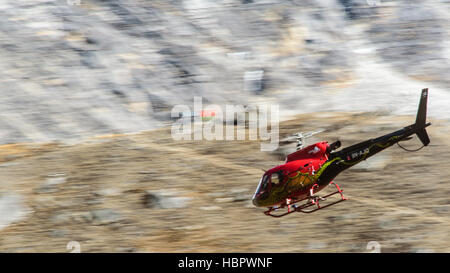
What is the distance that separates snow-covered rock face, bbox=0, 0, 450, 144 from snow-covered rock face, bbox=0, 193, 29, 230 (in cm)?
882

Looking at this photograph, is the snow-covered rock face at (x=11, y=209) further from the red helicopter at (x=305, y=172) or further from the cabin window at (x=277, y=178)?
the cabin window at (x=277, y=178)

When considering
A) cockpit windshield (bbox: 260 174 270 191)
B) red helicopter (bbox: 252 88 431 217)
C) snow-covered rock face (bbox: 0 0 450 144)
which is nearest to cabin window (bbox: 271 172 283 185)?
red helicopter (bbox: 252 88 431 217)

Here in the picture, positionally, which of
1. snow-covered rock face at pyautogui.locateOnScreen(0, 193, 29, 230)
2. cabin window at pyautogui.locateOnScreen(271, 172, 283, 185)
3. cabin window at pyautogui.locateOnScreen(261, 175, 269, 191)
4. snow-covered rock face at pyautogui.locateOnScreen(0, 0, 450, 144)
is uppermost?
cabin window at pyautogui.locateOnScreen(271, 172, 283, 185)

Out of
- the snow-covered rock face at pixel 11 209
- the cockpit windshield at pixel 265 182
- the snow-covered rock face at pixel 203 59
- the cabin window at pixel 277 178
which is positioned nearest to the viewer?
the cabin window at pixel 277 178

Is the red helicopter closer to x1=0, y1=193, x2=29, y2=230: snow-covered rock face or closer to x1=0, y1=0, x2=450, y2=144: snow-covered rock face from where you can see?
x1=0, y1=193, x2=29, y2=230: snow-covered rock face

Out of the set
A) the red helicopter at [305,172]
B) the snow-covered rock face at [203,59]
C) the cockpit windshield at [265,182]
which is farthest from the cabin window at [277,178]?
the snow-covered rock face at [203,59]

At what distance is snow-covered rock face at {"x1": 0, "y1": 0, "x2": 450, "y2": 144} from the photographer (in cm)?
4450

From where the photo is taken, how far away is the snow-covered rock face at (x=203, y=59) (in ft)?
146

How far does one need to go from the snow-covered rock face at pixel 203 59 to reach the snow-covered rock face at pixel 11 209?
8.82 metres

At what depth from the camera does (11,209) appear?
110 ft

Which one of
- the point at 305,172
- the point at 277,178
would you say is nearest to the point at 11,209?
the point at 277,178

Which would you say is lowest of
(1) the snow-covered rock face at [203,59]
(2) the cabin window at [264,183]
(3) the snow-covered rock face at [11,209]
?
(3) the snow-covered rock face at [11,209]

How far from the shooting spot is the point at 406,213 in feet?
97.8
